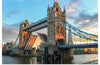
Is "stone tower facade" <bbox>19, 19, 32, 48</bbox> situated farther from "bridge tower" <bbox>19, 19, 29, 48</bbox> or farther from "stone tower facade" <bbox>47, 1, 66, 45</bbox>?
"stone tower facade" <bbox>47, 1, 66, 45</bbox>

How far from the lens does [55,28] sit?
4456 cm

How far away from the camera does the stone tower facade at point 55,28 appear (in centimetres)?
4425

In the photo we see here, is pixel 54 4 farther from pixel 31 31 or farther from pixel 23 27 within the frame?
pixel 23 27

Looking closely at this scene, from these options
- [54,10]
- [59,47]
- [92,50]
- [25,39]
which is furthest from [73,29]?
[92,50]

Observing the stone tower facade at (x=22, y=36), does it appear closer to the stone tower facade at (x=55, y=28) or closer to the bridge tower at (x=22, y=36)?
the bridge tower at (x=22, y=36)

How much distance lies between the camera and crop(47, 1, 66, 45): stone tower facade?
1742 inches

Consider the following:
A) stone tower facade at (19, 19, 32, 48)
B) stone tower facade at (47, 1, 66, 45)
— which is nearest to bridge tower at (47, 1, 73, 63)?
stone tower facade at (47, 1, 66, 45)

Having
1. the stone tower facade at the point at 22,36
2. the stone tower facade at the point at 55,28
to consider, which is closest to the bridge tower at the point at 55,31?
the stone tower facade at the point at 55,28

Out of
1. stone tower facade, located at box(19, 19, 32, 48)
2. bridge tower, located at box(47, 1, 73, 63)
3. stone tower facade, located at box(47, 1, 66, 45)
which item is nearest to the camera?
bridge tower, located at box(47, 1, 73, 63)

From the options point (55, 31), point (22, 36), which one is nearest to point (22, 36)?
point (22, 36)

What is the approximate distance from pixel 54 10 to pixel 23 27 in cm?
3679

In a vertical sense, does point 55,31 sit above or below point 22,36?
above

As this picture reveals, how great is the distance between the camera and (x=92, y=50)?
115000mm

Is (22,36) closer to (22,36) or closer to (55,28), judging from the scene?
(22,36)
